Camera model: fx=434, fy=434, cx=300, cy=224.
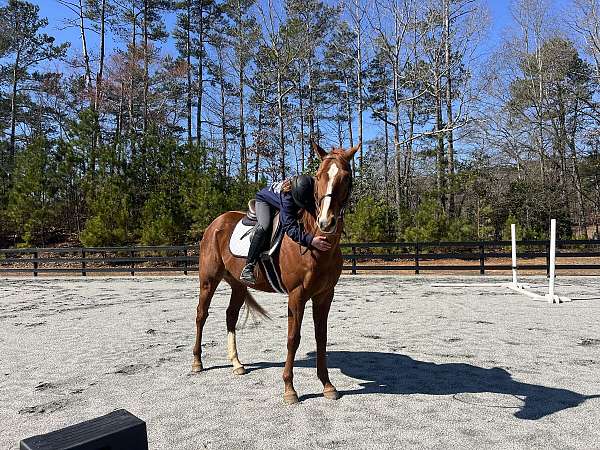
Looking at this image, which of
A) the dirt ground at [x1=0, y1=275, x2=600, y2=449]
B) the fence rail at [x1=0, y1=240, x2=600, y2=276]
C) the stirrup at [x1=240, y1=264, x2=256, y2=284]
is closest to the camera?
the dirt ground at [x1=0, y1=275, x2=600, y2=449]

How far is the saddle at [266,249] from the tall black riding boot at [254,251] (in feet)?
Result: 0.20

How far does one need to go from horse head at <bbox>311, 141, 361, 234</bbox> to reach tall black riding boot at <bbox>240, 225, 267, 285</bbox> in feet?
2.88

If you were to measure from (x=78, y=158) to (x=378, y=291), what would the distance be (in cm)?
1846

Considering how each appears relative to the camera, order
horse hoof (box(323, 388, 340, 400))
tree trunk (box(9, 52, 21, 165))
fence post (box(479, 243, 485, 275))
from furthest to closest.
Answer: tree trunk (box(9, 52, 21, 165)) → fence post (box(479, 243, 485, 275)) → horse hoof (box(323, 388, 340, 400))

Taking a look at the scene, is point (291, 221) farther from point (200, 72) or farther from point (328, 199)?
point (200, 72)

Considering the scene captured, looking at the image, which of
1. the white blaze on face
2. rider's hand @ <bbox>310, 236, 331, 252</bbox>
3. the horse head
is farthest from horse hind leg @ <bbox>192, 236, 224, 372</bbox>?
the white blaze on face

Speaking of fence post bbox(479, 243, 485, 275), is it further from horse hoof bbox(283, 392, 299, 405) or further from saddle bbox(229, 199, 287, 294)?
horse hoof bbox(283, 392, 299, 405)

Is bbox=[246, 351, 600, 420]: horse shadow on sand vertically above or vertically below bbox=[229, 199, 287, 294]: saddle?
below

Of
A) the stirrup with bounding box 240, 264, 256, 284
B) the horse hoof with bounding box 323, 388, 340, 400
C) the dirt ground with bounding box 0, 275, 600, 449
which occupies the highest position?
the stirrup with bounding box 240, 264, 256, 284

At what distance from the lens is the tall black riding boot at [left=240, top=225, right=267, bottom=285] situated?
4.11 metres

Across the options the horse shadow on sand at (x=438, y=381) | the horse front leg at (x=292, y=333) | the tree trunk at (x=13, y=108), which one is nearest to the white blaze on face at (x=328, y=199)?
the horse front leg at (x=292, y=333)

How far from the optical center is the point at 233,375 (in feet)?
15.0

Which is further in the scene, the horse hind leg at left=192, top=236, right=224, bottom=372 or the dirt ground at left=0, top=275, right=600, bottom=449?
the horse hind leg at left=192, top=236, right=224, bottom=372

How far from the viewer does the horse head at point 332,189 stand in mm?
3195
